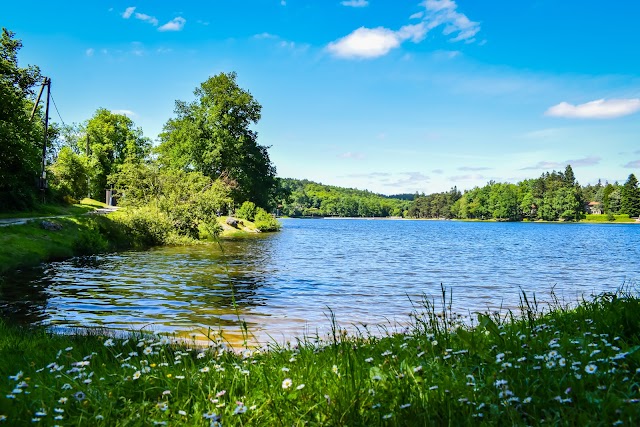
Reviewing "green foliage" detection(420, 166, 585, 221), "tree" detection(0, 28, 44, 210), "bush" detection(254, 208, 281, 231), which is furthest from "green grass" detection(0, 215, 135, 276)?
"green foliage" detection(420, 166, 585, 221)

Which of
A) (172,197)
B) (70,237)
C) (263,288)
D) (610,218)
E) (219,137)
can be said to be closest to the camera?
(263,288)

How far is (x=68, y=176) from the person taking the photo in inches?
1903

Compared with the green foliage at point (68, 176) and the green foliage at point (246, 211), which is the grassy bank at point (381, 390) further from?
the green foliage at point (246, 211)

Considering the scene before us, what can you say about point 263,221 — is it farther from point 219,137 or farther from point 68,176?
point 68,176

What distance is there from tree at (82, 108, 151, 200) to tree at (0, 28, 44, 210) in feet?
105

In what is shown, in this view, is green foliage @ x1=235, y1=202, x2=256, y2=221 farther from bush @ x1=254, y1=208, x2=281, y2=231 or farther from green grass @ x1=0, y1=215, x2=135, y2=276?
green grass @ x1=0, y1=215, x2=135, y2=276

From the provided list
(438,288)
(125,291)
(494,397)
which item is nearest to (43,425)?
(494,397)

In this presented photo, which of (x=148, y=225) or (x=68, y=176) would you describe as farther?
(x=68, y=176)

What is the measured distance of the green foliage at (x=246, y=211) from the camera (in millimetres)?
64188

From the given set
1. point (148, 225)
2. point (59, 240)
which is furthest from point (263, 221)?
point (59, 240)

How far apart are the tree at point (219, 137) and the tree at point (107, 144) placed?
9.83 meters

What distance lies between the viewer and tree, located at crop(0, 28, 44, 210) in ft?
74.7

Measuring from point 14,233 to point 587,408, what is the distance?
23528 millimetres

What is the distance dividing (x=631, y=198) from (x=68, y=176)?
156446 millimetres
